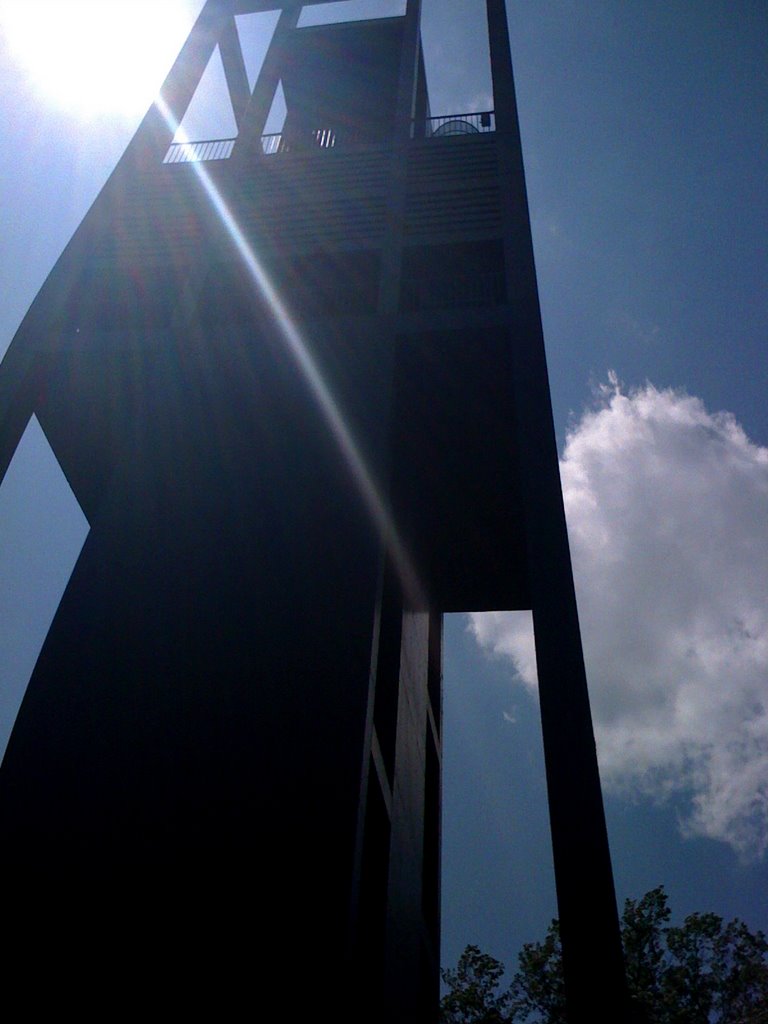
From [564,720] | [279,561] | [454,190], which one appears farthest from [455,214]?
[564,720]

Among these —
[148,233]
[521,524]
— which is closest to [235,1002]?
[521,524]

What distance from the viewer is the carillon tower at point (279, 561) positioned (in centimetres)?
547

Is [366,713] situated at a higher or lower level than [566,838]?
higher

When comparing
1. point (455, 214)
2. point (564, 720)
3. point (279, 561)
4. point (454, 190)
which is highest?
point (454, 190)

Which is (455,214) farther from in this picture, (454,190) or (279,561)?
(279,561)

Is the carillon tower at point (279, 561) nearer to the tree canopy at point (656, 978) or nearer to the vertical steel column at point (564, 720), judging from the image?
the vertical steel column at point (564, 720)

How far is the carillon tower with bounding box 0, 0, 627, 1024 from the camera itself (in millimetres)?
5469

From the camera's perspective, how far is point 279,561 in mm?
7293

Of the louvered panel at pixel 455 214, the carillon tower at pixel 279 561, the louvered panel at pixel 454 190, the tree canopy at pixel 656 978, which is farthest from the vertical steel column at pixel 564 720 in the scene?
the tree canopy at pixel 656 978

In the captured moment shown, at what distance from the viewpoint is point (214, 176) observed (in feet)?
37.4

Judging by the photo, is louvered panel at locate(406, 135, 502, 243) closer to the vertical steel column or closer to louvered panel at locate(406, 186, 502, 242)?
louvered panel at locate(406, 186, 502, 242)

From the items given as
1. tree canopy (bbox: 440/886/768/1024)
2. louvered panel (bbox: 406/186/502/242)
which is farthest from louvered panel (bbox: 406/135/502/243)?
tree canopy (bbox: 440/886/768/1024)

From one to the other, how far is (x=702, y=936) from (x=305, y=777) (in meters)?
24.3

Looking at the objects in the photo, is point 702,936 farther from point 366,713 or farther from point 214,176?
point 214,176
